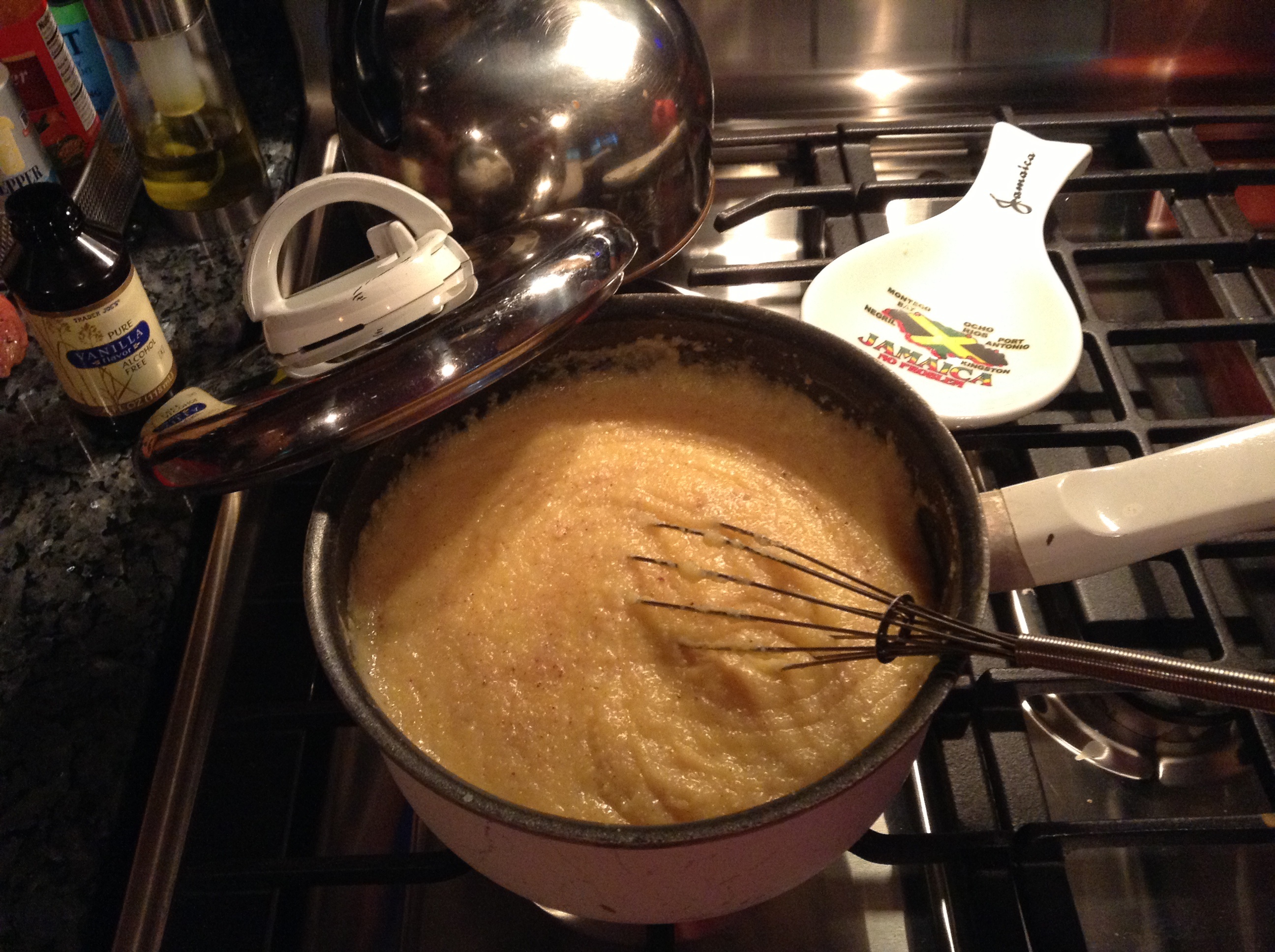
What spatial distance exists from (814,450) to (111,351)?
0.54 metres

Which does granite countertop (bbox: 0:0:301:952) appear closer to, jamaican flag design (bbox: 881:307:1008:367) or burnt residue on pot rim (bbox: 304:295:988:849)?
burnt residue on pot rim (bbox: 304:295:988:849)

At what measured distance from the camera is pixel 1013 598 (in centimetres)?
76

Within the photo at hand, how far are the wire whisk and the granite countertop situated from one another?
34 cm

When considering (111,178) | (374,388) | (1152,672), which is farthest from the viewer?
(111,178)

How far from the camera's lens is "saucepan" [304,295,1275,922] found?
493 millimetres

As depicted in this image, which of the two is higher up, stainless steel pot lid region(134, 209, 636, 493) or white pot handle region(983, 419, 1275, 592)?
stainless steel pot lid region(134, 209, 636, 493)

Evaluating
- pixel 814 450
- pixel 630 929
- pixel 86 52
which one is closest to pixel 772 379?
pixel 814 450

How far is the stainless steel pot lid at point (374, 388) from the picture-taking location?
0.59 metres

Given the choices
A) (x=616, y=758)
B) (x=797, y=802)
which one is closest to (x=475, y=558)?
(x=616, y=758)

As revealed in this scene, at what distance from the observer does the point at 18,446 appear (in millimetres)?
778

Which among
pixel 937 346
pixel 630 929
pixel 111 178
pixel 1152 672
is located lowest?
pixel 630 929

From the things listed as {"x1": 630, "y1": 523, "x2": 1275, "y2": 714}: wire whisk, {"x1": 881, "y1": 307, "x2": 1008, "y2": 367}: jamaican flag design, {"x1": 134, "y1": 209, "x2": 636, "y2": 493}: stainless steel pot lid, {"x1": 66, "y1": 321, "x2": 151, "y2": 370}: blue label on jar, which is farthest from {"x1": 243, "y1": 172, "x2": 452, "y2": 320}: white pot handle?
{"x1": 881, "y1": 307, "x2": 1008, "y2": 367}: jamaican flag design

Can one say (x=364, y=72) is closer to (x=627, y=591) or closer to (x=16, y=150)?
(x=16, y=150)

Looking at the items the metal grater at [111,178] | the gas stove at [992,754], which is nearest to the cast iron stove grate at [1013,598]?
the gas stove at [992,754]
